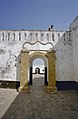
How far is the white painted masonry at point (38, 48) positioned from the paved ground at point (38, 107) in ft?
7.60

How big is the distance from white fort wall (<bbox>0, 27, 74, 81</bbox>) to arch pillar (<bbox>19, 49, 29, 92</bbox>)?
0.74m

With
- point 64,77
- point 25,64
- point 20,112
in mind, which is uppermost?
point 25,64

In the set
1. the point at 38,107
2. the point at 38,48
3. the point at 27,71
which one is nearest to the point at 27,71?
the point at 27,71

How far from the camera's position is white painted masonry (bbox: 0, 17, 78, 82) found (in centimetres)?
1082

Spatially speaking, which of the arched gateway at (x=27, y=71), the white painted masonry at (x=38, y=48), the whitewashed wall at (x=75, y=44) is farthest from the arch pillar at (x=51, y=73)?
the whitewashed wall at (x=75, y=44)

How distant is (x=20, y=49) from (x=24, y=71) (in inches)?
71.8

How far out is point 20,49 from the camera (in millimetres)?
11062

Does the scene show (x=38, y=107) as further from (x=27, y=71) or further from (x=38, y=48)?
(x=38, y=48)

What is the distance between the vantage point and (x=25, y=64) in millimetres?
10195

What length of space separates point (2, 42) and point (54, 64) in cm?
415

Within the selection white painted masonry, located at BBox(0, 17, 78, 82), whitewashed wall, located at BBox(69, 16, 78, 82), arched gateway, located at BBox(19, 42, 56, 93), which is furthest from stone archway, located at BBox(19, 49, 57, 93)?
whitewashed wall, located at BBox(69, 16, 78, 82)

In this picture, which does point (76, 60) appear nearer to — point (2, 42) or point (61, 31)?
point (61, 31)

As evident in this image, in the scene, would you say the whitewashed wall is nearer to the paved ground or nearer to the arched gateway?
the arched gateway

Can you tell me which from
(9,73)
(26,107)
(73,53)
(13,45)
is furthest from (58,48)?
(26,107)
